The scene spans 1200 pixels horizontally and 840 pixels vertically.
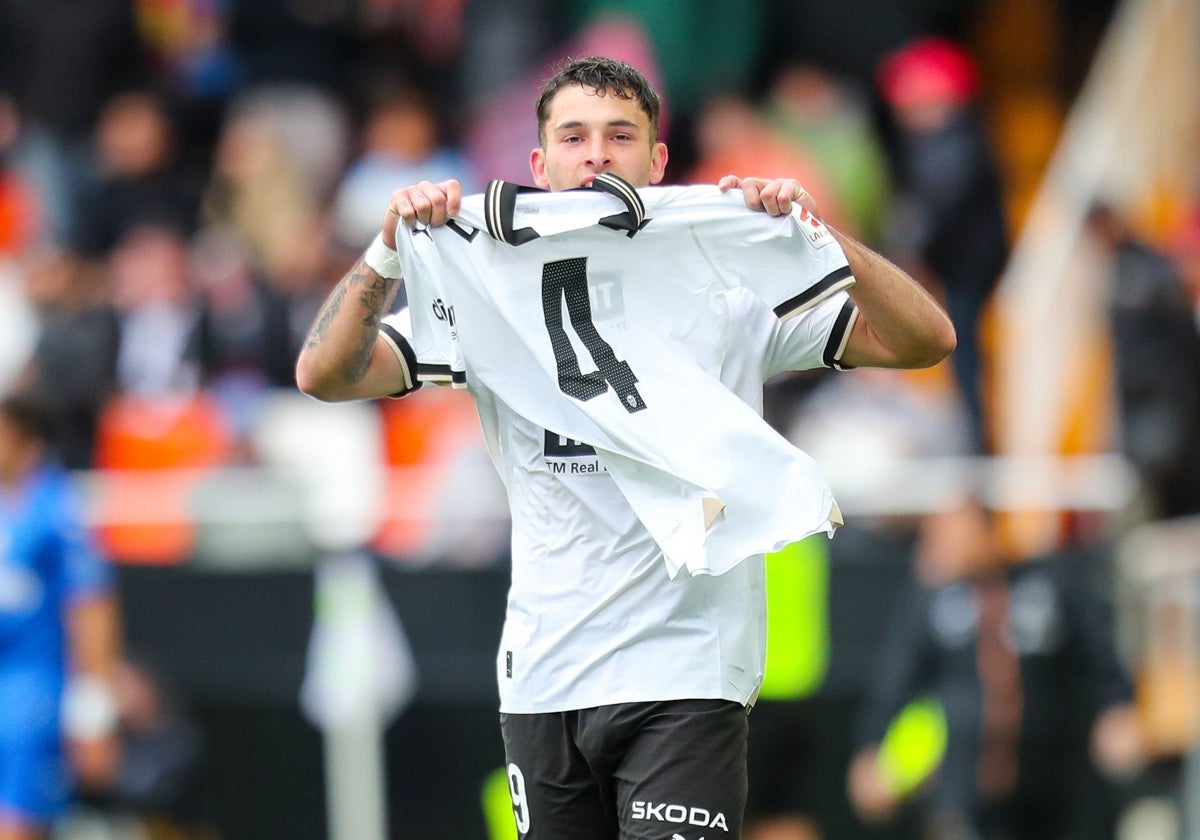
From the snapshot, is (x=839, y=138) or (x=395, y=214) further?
(x=839, y=138)

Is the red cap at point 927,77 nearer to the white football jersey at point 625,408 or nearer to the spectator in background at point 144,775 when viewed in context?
the spectator in background at point 144,775

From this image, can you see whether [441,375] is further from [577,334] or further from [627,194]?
[627,194]

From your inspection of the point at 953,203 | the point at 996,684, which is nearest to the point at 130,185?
the point at 953,203

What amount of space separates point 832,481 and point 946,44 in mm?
4578

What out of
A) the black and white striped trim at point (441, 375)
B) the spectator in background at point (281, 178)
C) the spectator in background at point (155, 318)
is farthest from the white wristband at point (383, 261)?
the spectator in background at point (281, 178)

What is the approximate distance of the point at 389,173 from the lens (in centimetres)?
1241

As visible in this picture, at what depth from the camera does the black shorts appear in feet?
14.0

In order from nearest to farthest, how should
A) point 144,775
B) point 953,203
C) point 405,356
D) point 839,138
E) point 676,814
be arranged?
1. point 676,814
2. point 405,356
3. point 144,775
4. point 953,203
5. point 839,138

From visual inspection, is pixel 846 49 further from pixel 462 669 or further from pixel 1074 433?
pixel 462 669

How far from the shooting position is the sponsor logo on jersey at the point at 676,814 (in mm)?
4234

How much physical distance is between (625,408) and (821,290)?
0.50 m

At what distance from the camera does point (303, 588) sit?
1054 centimetres

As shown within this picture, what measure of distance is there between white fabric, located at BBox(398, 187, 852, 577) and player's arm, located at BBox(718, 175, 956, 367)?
4 cm

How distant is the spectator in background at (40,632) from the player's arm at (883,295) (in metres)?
5.26
